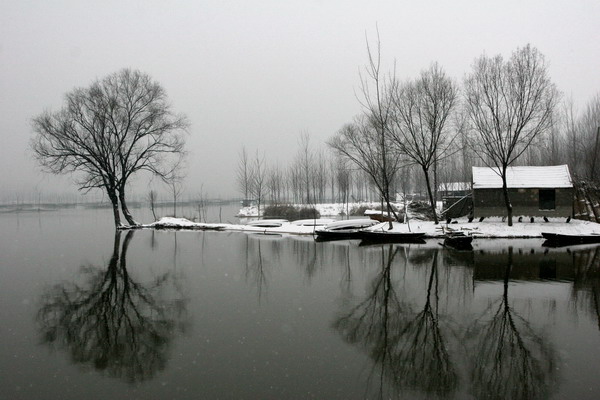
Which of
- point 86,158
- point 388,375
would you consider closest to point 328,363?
point 388,375

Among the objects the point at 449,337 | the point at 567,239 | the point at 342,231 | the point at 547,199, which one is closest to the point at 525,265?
the point at 567,239

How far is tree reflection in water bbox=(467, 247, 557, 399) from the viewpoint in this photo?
5.06 metres

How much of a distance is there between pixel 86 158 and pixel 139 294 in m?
24.4

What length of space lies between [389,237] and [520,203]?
11400 mm

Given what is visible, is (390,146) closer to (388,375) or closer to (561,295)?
(561,295)

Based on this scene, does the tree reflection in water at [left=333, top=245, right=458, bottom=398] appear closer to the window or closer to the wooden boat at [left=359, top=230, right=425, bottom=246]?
the wooden boat at [left=359, top=230, right=425, bottom=246]

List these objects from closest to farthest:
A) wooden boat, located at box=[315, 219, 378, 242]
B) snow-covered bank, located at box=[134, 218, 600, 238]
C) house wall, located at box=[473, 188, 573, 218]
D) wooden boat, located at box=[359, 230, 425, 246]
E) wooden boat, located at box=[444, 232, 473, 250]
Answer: wooden boat, located at box=[444, 232, 473, 250]
wooden boat, located at box=[359, 230, 425, 246]
snow-covered bank, located at box=[134, 218, 600, 238]
wooden boat, located at box=[315, 219, 378, 242]
house wall, located at box=[473, 188, 573, 218]

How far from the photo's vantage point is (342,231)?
22859 millimetres

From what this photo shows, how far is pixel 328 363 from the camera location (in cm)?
588

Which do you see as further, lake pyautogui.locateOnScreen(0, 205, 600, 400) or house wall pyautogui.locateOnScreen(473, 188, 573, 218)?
house wall pyautogui.locateOnScreen(473, 188, 573, 218)

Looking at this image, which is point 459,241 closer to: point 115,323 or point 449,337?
point 449,337

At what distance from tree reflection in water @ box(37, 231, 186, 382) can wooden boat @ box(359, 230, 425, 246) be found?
12.4 metres

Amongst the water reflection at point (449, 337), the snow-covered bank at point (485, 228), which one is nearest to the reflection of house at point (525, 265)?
the water reflection at point (449, 337)

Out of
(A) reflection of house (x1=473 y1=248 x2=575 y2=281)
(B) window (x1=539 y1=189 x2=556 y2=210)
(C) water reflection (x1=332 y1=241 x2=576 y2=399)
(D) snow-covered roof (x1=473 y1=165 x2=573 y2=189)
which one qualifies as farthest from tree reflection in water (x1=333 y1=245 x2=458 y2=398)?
(B) window (x1=539 y1=189 x2=556 y2=210)
